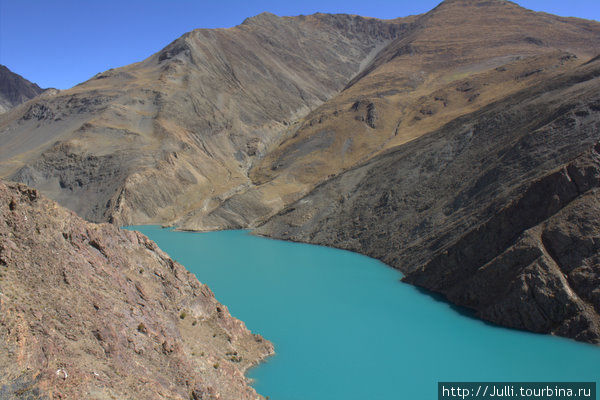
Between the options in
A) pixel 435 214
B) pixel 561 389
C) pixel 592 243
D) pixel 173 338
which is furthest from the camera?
pixel 435 214

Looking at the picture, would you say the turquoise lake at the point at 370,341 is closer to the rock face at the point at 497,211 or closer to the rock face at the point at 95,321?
the rock face at the point at 497,211

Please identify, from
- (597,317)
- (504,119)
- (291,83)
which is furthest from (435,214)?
(291,83)

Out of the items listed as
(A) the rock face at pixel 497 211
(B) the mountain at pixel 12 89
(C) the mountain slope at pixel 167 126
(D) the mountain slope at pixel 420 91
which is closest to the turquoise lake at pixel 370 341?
(A) the rock face at pixel 497 211

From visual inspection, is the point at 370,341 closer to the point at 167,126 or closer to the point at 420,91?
the point at 167,126

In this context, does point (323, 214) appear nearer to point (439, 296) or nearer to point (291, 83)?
point (439, 296)

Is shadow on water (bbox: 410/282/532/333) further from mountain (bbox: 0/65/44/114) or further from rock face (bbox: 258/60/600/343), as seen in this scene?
mountain (bbox: 0/65/44/114)
